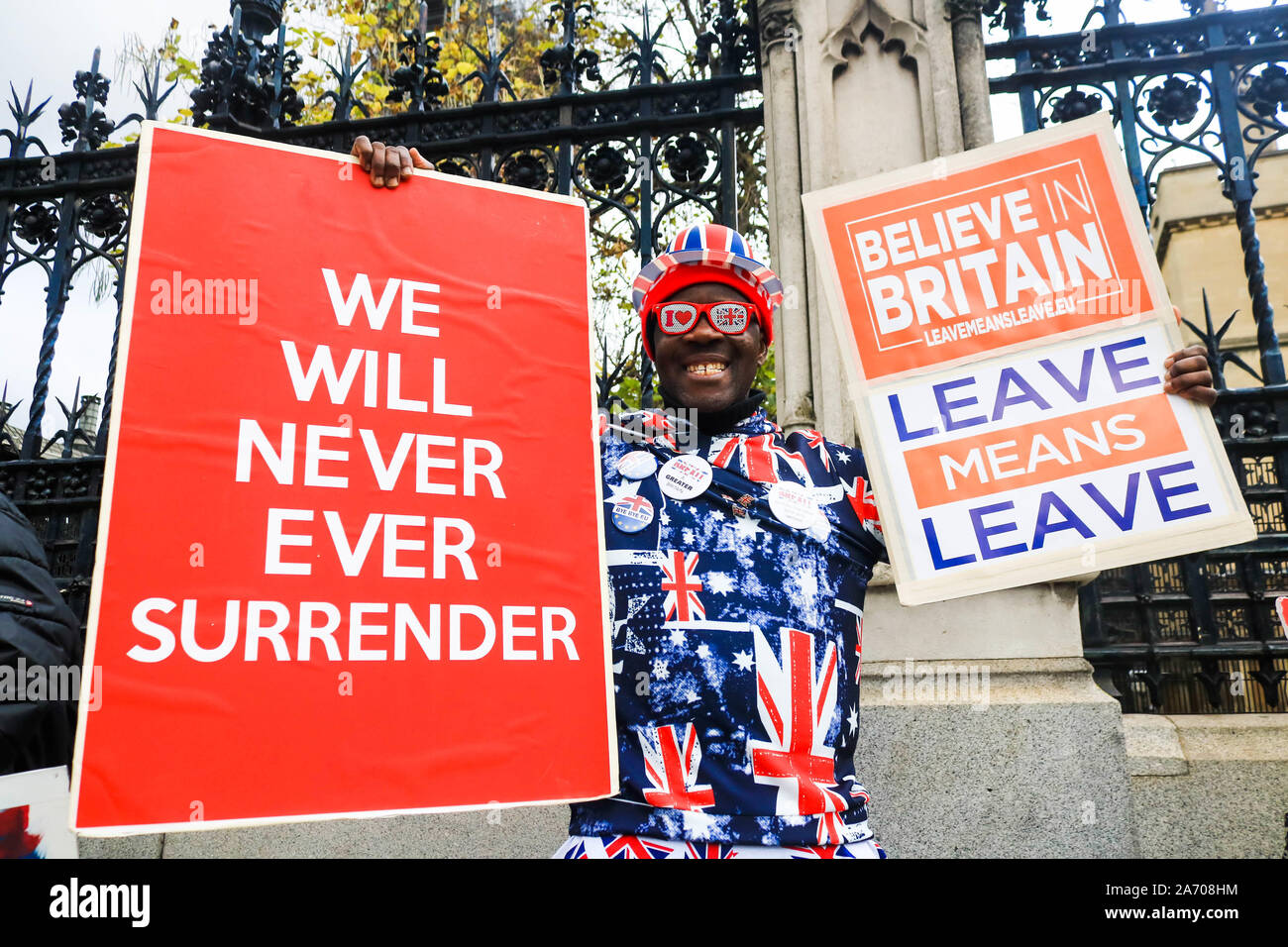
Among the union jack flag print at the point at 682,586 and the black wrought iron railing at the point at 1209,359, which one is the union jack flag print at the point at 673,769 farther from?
the black wrought iron railing at the point at 1209,359

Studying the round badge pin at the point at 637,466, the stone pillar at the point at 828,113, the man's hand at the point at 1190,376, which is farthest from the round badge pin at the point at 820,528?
the stone pillar at the point at 828,113

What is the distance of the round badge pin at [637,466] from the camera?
2.07 meters

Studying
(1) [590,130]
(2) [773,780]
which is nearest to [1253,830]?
(2) [773,780]

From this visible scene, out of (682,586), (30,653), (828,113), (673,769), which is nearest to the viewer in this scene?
(673,769)

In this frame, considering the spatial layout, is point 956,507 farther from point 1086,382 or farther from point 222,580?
point 222,580

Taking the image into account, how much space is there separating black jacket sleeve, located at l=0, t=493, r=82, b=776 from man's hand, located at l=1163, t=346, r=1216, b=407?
276 cm

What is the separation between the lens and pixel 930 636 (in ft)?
10.5

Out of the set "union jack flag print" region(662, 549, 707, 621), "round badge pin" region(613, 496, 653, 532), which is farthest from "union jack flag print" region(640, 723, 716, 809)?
"round badge pin" region(613, 496, 653, 532)

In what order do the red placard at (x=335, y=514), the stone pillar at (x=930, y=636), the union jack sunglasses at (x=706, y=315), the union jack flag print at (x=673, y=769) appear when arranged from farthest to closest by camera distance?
the stone pillar at (x=930, y=636)
the union jack sunglasses at (x=706, y=315)
the union jack flag print at (x=673, y=769)
the red placard at (x=335, y=514)

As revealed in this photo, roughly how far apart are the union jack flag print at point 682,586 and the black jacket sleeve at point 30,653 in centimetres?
150

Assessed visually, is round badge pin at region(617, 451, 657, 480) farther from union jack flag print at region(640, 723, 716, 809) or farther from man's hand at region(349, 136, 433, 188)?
man's hand at region(349, 136, 433, 188)

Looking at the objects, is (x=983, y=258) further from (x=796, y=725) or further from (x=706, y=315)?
(x=796, y=725)

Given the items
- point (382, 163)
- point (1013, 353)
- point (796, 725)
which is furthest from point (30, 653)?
point (1013, 353)

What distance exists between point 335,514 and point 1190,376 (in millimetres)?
1947
